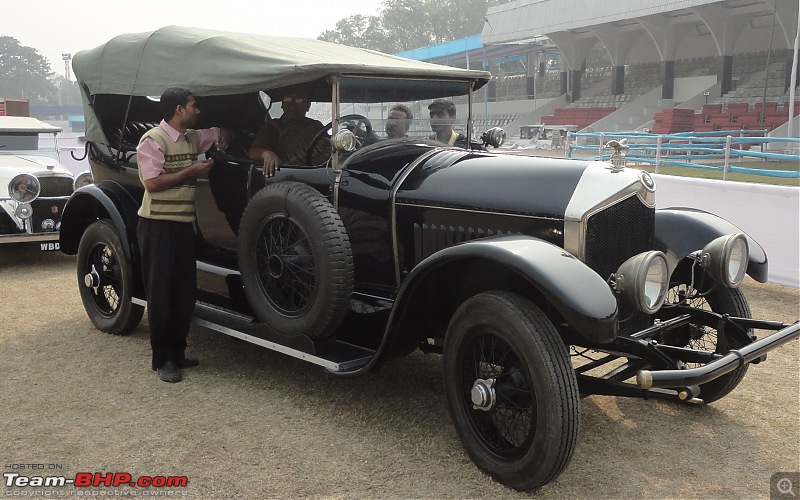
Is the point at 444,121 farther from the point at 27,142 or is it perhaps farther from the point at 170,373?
the point at 27,142

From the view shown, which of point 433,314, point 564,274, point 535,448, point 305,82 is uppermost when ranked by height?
point 305,82

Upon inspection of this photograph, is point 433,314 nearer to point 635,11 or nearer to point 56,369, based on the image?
point 56,369

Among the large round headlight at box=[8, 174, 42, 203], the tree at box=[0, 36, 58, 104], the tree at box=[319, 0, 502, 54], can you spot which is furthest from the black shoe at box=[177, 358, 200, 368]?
the tree at box=[0, 36, 58, 104]

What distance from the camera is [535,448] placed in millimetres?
3201

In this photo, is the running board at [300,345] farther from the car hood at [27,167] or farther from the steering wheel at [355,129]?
Result: the car hood at [27,167]

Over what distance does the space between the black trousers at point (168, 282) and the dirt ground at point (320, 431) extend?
233mm

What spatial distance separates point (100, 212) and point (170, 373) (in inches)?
68.8

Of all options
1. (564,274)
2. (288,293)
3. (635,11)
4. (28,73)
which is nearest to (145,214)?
(288,293)

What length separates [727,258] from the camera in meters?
3.95

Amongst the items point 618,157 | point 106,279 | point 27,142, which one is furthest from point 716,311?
point 27,142

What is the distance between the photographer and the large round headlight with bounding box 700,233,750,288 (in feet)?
13.0

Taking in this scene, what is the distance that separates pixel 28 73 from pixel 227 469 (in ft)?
326

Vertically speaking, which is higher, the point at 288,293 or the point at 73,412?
the point at 288,293

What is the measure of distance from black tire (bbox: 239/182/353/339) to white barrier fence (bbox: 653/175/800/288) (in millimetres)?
5041
